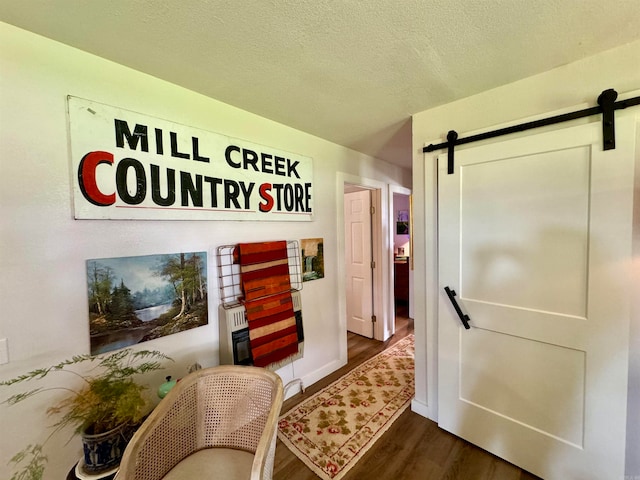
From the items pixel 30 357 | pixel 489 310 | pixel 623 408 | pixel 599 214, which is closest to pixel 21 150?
pixel 30 357

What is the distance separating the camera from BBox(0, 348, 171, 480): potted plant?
1037mm

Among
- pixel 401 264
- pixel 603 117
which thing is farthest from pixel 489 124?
pixel 401 264

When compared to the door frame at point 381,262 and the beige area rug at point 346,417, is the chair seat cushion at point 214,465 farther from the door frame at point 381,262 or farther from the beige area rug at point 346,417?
the door frame at point 381,262

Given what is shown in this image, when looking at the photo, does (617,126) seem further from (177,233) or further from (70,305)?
(70,305)

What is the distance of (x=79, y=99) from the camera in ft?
4.10

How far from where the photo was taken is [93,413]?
1.07 m

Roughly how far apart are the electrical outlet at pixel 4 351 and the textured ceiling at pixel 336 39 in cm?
135

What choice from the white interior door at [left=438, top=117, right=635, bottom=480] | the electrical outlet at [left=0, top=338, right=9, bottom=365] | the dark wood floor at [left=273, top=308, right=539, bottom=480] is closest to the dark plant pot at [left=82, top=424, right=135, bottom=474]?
the electrical outlet at [left=0, top=338, right=9, bottom=365]

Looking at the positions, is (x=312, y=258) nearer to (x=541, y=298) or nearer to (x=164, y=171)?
(x=164, y=171)

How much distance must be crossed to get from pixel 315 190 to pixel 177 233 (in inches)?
49.4

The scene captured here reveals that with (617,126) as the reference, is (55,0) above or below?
above

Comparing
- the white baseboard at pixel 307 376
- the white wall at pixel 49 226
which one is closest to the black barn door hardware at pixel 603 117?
the white wall at pixel 49 226

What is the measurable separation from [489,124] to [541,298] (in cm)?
110

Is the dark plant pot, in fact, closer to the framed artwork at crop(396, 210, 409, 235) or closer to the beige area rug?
the beige area rug
